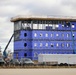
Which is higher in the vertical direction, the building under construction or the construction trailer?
the building under construction

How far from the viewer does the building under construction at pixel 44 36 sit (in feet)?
307

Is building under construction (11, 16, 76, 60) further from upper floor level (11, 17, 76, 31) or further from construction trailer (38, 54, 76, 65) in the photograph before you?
construction trailer (38, 54, 76, 65)

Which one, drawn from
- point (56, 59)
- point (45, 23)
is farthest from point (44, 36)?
point (56, 59)

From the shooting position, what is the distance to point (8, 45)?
104875 mm

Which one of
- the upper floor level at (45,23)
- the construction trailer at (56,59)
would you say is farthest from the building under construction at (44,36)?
the construction trailer at (56,59)

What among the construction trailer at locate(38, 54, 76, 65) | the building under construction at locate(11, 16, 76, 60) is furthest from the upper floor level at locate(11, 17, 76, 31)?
the construction trailer at locate(38, 54, 76, 65)

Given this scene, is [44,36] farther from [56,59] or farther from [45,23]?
[56,59]

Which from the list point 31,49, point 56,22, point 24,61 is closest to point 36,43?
point 31,49

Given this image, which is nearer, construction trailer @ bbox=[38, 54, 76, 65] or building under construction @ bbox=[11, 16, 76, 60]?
construction trailer @ bbox=[38, 54, 76, 65]

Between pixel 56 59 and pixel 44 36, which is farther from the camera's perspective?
pixel 44 36

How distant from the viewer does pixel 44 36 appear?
309ft

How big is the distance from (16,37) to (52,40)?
36.7 feet

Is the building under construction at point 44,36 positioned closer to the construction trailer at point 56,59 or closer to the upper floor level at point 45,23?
the upper floor level at point 45,23

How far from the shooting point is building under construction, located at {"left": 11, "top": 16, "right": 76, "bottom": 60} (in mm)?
93500
